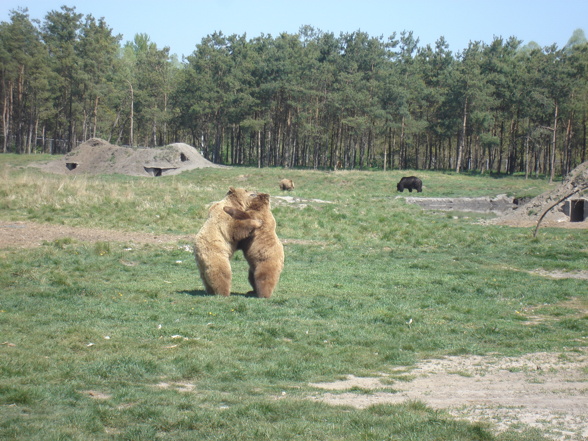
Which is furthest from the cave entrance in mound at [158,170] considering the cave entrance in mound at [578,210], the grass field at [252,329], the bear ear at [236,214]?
the bear ear at [236,214]

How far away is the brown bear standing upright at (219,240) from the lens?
11289 mm

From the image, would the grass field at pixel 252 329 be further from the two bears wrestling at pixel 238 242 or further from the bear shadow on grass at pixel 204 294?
the two bears wrestling at pixel 238 242

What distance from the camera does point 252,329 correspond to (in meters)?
9.48

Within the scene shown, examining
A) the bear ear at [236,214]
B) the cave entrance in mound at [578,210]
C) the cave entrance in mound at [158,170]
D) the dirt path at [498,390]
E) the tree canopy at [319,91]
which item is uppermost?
the tree canopy at [319,91]

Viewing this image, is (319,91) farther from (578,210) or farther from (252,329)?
(252,329)

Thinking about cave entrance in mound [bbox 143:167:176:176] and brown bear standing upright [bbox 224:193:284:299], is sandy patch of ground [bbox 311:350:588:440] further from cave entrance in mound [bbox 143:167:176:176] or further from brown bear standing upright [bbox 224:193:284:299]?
cave entrance in mound [bbox 143:167:176:176]

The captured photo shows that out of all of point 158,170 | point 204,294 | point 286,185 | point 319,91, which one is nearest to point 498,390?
point 204,294

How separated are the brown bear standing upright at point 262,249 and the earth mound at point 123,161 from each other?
4928 centimetres

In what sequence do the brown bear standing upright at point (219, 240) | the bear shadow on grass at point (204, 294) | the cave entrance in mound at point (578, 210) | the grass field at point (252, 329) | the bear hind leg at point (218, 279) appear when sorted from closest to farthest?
1. the grass field at point (252, 329)
2. the brown bear standing upright at point (219, 240)
3. the bear hind leg at point (218, 279)
4. the bear shadow on grass at point (204, 294)
5. the cave entrance in mound at point (578, 210)

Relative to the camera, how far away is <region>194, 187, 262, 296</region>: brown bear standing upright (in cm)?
1129

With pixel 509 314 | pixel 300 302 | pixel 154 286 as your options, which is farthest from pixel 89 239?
pixel 509 314

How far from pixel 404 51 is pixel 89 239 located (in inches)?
3288

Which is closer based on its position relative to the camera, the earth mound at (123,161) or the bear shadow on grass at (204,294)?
the bear shadow on grass at (204,294)

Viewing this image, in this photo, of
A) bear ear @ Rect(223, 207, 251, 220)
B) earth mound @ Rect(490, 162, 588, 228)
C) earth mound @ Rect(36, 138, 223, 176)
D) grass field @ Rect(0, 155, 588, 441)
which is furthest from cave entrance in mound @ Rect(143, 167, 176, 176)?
bear ear @ Rect(223, 207, 251, 220)
